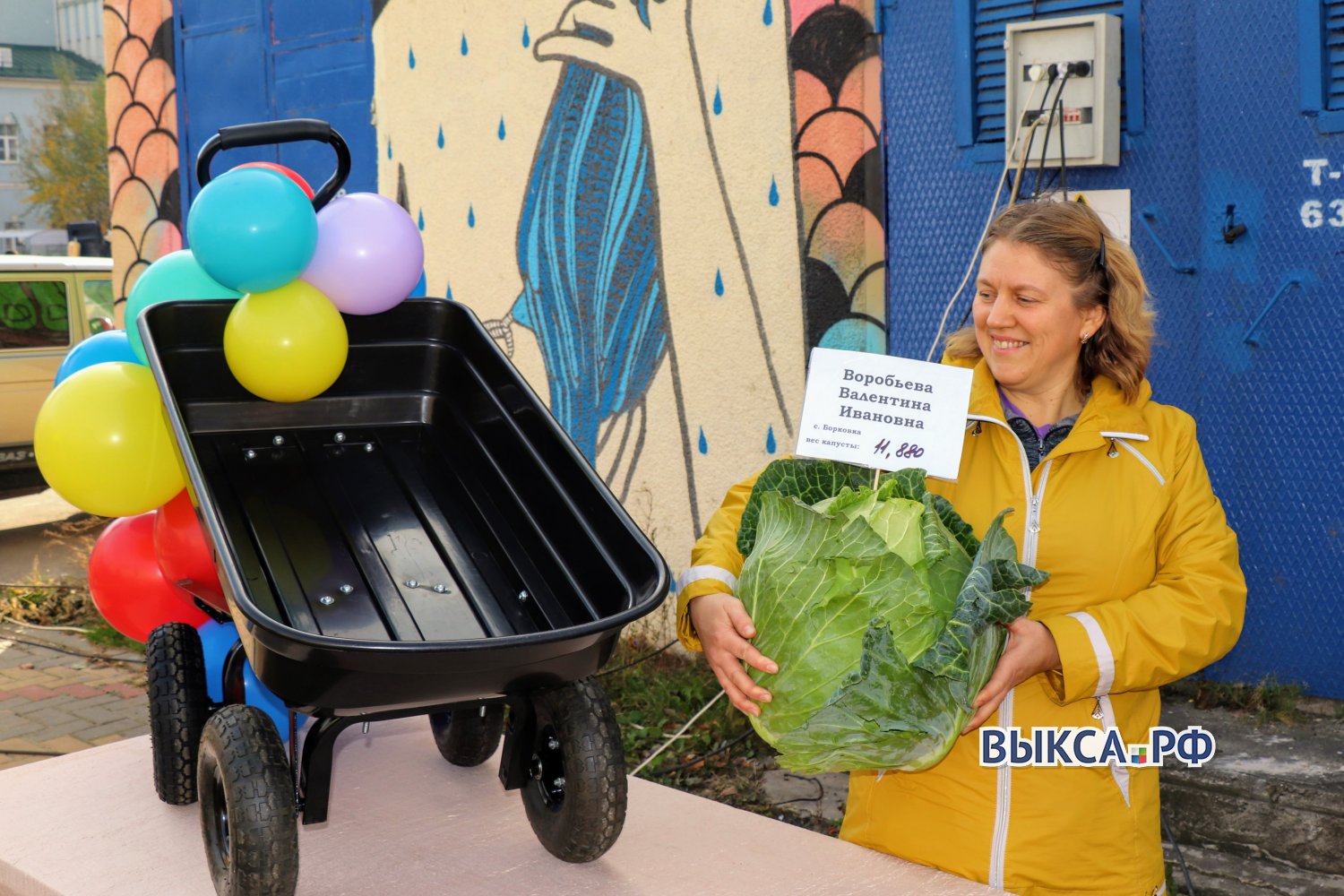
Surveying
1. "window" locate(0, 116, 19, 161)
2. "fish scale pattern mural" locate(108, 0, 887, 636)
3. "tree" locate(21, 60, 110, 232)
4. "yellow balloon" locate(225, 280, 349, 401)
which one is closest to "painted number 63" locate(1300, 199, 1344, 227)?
"fish scale pattern mural" locate(108, 0, 887, 636)

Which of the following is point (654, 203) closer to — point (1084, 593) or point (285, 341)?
point (285, 341)

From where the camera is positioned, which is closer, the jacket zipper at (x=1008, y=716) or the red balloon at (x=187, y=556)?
the jacket zipper at (x=1008, y=716)

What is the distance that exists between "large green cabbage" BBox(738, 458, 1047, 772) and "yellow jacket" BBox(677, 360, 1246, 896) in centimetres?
26

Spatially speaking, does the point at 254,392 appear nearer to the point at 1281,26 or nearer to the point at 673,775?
the point at 673,775

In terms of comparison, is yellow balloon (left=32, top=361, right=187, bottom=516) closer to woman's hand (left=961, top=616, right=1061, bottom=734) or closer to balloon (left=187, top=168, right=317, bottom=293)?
balloon (left=187, top=168, right=317, bottom=293)

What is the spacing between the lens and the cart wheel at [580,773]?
8.02 feet

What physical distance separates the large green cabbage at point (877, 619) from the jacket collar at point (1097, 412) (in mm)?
328

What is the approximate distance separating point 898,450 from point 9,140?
55221mm

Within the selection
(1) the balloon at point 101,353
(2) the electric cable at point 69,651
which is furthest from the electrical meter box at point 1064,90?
(2) the electric cable at point 69,651

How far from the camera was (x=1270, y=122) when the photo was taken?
4.76 metres

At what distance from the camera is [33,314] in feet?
36.7

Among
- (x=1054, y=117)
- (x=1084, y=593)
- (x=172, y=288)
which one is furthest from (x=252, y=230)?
(x=1054, y=117)

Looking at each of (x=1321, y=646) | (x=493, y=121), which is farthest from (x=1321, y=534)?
(x=493, y=121)

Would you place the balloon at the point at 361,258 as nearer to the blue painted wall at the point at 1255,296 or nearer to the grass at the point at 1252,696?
the blue painted wall at the point at 1255,296
